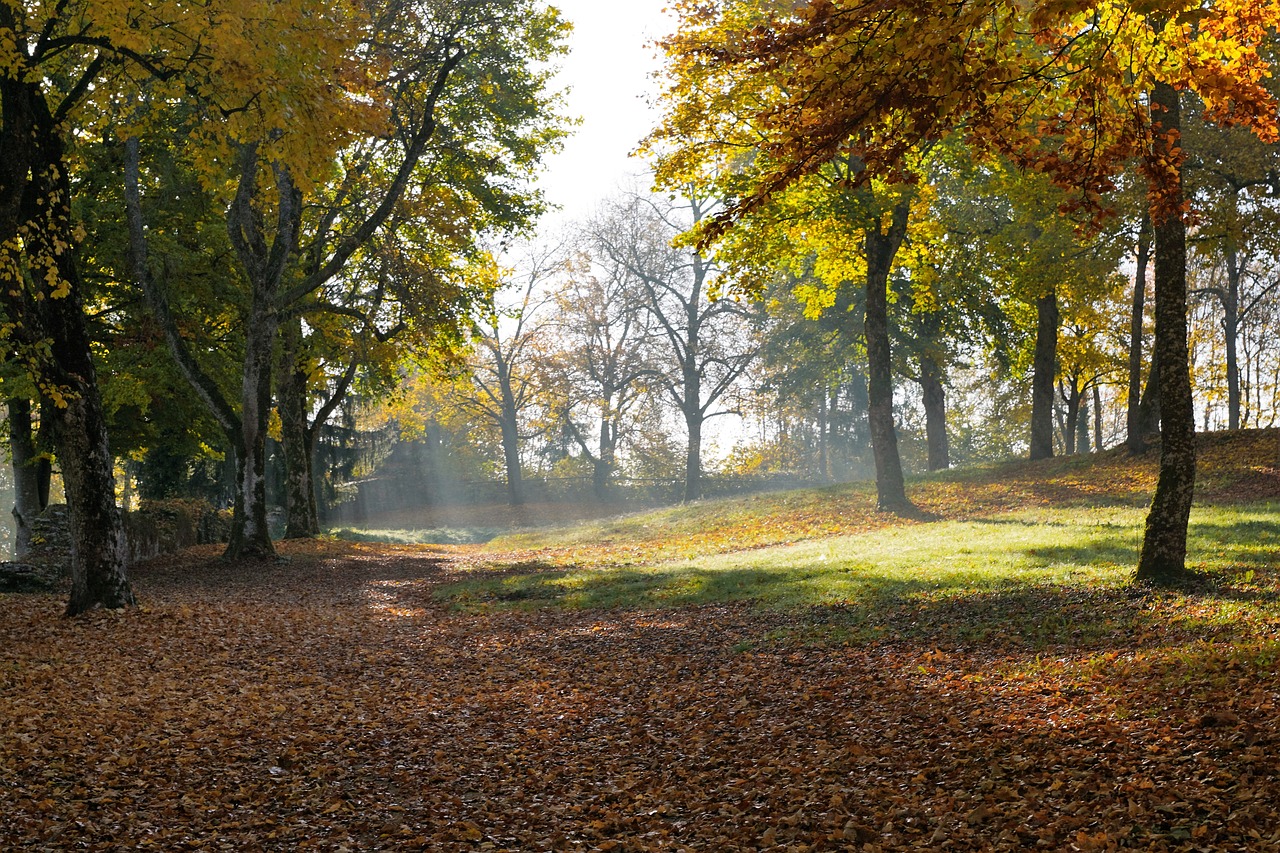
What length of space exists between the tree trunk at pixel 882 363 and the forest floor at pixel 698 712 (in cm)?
727

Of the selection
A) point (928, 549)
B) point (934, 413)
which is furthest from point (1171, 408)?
point (934, 413)

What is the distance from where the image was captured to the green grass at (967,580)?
8.23 meters

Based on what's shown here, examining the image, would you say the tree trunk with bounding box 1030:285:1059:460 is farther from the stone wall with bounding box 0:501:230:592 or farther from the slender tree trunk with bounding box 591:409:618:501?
the slender tree trunk with bounding box 591:409:618:501

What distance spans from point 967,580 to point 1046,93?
236 inches

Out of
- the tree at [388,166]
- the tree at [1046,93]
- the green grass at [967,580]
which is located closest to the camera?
the tree at [1046,93]

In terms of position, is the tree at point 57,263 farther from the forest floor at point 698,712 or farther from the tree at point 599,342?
the tree at point 599,342

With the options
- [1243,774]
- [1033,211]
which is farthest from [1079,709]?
[1033,211]

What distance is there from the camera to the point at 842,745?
6078 mm

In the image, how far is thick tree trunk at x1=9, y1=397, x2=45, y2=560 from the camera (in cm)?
1922

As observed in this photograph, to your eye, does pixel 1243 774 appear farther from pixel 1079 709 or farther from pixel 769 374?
pixel 769 374

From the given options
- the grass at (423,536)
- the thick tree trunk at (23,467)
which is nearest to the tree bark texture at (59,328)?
the thick tree trunk at (23,467)

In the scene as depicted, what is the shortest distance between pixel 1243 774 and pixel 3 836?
6532 millimetres

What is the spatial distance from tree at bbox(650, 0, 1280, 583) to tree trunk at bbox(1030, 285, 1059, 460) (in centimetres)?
1793

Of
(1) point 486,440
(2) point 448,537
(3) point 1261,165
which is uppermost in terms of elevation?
(3) point 1261,165
